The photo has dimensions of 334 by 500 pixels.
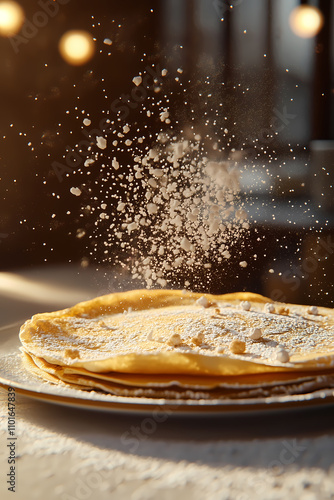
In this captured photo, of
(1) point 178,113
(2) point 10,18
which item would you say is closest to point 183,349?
(1) point 178,113

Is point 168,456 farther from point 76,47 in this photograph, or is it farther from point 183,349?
point 76,47

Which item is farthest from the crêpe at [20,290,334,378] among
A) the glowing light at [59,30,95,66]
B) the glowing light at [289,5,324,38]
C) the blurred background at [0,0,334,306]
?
the glowing light at [289,5,324,38]

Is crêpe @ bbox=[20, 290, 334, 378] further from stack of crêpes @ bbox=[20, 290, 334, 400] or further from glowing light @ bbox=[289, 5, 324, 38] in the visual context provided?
glowing light @ bbox=[289, 5, 324, 38]

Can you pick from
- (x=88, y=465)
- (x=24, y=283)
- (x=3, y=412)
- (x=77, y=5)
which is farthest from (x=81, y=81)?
(x=88, y=465)

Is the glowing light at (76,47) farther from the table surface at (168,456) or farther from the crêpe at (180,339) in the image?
the table surface at (168,456)

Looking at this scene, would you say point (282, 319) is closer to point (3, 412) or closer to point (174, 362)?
point (174, 362)

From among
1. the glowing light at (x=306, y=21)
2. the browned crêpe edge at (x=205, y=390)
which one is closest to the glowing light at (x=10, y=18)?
the glowing light at (x=306, y=21)
